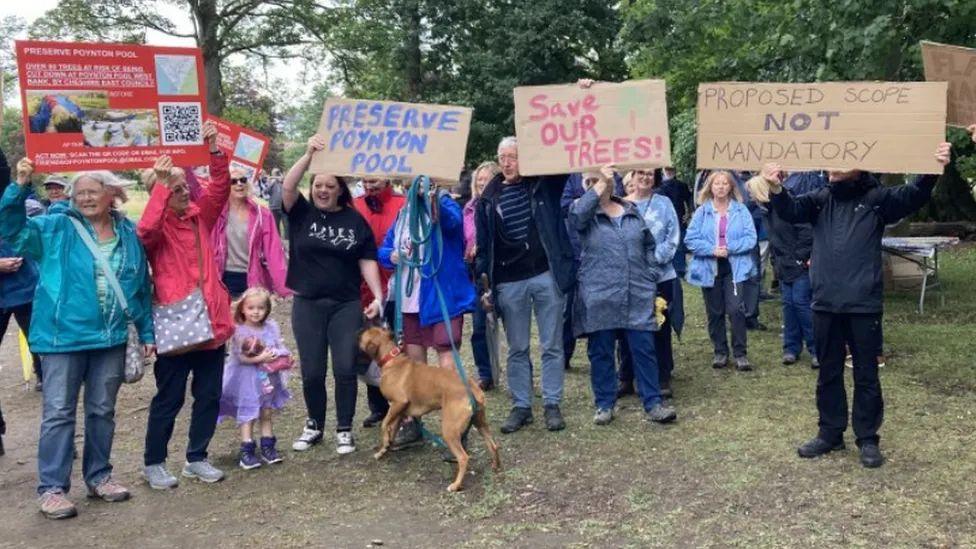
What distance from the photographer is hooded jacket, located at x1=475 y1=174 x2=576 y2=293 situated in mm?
5969

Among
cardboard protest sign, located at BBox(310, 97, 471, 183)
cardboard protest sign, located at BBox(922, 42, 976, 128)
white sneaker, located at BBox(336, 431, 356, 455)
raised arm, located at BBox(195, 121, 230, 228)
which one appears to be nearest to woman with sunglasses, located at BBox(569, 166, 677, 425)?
cardboard protest sign, located at BBox(310, 97, 471, 183)

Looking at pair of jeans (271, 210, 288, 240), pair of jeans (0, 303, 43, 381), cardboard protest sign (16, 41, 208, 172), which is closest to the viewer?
cardboard protest sign (16, 41, 208, 172)

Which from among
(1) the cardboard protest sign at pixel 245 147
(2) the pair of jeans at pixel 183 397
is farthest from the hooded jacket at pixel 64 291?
(1) the cardboard protest sign at pixel 245 147

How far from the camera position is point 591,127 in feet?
18.6

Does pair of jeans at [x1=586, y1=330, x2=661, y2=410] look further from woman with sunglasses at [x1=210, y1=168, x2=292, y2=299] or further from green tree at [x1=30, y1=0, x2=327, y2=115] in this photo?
green tree at [x1=30, y1=0, x2=327, y2=115]

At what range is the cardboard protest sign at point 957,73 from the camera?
5176 millimetres

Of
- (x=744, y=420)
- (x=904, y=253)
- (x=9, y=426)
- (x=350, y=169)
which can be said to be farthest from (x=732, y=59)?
(x=9, y=426)

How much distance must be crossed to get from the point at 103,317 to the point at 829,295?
4.33 metres

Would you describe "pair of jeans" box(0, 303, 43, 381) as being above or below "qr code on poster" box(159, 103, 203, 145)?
below

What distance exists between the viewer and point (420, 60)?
25.8 metres

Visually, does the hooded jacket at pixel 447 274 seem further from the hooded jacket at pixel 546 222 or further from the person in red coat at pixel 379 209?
the person in red coat at pixel 379 209

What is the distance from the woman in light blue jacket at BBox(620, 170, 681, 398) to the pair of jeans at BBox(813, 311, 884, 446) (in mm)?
1734

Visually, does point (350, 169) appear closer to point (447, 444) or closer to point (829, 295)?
point (447, 444)

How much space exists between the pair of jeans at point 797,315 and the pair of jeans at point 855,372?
270 centimetres
